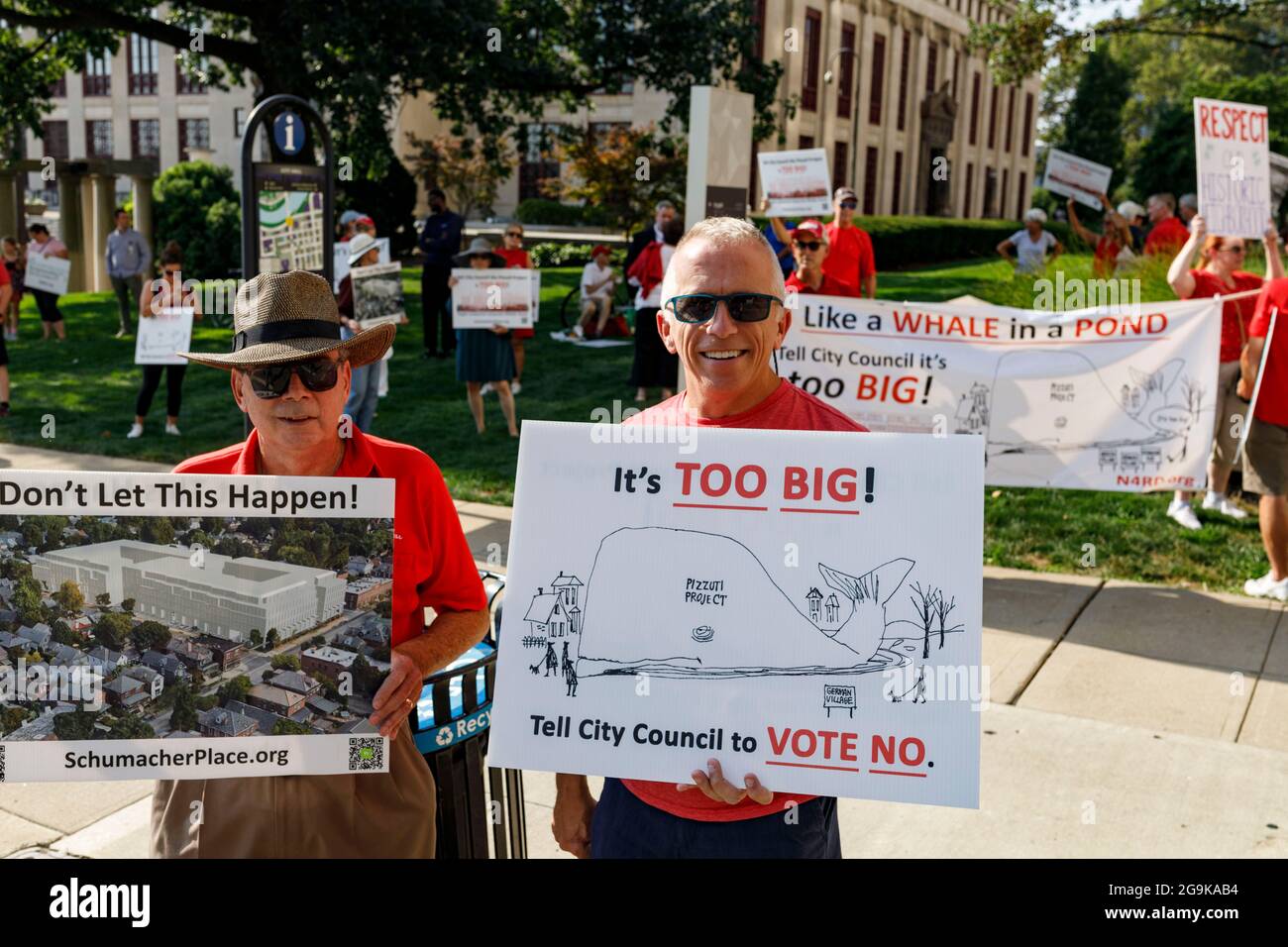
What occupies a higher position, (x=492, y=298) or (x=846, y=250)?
(x=846, y=250)

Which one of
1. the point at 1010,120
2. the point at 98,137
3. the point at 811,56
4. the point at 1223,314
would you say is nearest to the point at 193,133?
the point at 98,137

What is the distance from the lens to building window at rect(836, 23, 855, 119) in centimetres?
4725

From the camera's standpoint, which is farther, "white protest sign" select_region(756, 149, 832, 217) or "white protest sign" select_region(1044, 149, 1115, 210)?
"white protest sign" select_region(1044, 149, 1115, 210)

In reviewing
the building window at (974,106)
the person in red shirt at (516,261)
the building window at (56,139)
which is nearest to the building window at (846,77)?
the building window at (974,106)

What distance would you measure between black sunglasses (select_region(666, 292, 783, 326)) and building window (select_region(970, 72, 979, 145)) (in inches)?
2507

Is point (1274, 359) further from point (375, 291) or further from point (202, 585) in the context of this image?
point (375, 291)

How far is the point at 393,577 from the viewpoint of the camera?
8.38ft

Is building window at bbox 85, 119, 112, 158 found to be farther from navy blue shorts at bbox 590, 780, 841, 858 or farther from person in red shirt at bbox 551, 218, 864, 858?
navy blue shorts at bbox 590, 780, 841, 858

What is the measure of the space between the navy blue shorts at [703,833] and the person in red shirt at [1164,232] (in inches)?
438

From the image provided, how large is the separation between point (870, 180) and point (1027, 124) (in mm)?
24556

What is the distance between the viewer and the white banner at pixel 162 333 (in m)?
11.3

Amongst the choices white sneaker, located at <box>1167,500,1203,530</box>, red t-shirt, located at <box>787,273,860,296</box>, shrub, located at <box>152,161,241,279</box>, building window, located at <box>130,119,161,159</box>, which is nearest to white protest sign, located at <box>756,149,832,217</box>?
red t-shirt, located at <box>787,273,860,296</box>

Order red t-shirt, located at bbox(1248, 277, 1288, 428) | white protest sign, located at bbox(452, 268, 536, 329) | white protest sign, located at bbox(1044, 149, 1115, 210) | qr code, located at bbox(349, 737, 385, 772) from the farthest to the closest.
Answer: white protest sign, located at bbox(1044, 149, 1115, 210), white protest sign, located at bbox(452, 268, 536, 329), red t-shirt, located at bbox(1248, 277, 1288, 428), qr code, located at bbox(349, 737, 385, 772)
